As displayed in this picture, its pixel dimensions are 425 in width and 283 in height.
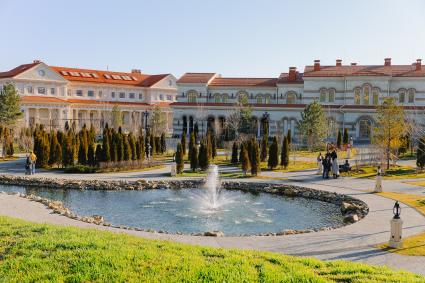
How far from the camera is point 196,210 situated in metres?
19.0

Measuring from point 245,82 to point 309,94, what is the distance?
839cm

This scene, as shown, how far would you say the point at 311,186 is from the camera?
23625mm

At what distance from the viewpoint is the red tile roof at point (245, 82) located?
57.0 metres

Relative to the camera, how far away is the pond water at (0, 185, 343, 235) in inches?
651

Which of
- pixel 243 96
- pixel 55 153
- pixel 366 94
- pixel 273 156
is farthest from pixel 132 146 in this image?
pixel 366 94

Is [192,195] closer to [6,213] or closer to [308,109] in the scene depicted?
[6,213]

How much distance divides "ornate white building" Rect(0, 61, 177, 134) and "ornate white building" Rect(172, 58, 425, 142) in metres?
8.01

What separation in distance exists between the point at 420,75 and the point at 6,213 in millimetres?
→ 45335

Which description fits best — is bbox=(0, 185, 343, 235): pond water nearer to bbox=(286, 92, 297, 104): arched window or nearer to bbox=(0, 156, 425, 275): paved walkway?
bbox=(0, 156, 425, 275): paved walkway

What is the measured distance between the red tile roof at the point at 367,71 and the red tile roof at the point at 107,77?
28634mm

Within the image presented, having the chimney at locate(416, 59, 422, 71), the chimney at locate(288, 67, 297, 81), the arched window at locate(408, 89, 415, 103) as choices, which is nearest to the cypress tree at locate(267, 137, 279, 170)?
the arched window at locate(408, 89, 415, 103)

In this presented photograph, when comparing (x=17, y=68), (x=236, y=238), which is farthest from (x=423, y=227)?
(x=17, y=68)

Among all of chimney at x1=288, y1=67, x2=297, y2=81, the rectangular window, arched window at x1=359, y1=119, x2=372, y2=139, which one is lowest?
arched window at x1=359, y1=119, x2=372, y2=139

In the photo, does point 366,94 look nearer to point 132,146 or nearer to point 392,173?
point 392,173
